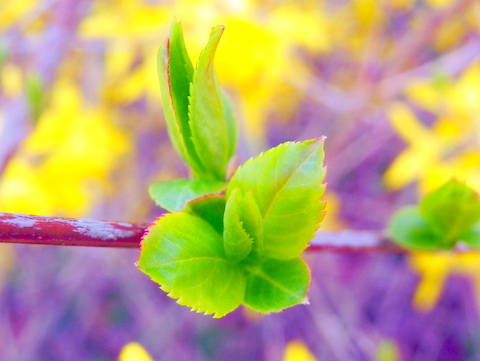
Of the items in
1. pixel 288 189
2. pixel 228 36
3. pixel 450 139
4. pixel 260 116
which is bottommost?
pixel 260 116

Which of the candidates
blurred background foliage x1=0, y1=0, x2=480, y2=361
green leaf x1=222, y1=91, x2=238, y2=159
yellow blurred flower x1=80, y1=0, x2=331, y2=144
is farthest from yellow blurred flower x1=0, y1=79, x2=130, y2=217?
green leaf x1=222, y1=91, x2=238, y2=159

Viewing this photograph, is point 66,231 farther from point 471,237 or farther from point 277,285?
point 471,237

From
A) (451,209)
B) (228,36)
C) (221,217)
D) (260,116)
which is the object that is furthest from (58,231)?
(260,116)

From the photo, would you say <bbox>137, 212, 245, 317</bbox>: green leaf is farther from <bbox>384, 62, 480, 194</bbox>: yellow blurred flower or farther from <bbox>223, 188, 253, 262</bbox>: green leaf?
<bbox>384, 62, 480, 194</bbox>: yellow blurred flower

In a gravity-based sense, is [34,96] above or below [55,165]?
above

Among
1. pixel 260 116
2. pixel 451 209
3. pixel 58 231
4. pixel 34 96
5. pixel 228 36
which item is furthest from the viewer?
pixel 260 116

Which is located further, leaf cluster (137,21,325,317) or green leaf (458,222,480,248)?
green leaf (458,222,480,248)

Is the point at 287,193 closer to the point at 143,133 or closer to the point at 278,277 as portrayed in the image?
the point at 278,277
